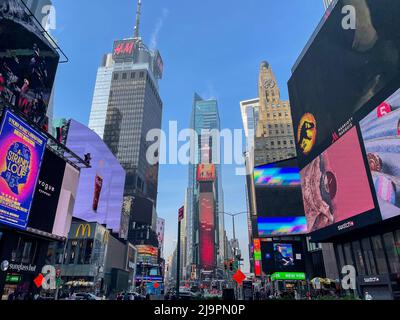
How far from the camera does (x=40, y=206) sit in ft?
116

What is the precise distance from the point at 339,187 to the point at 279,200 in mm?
34843

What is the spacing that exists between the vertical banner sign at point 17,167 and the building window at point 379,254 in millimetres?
37435

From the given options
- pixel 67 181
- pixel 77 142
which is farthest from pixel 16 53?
pixel 77 142

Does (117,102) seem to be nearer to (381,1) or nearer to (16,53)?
(16,53)

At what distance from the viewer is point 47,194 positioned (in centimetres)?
3672

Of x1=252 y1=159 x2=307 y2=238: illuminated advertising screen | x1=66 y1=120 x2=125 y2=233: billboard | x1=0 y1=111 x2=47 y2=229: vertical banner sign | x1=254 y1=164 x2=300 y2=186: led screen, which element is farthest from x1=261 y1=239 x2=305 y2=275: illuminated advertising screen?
x1=66 y1=120 x2=125 y2=233: billboard

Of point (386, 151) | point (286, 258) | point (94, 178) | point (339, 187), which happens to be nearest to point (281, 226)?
point (286, 258)

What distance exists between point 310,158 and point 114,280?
2424 inches

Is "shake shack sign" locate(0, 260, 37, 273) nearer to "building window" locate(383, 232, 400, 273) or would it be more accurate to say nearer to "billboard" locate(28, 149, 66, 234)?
"billboard" locate(28, 149, 66, 234)

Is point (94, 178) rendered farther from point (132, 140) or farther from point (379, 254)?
point (132, 140)

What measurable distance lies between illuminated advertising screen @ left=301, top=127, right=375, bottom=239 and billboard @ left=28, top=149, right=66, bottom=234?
34.5 meters

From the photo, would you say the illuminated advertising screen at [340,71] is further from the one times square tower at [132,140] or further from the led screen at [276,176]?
the one times square tower at [132,140]

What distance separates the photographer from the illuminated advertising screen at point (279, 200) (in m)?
63.2

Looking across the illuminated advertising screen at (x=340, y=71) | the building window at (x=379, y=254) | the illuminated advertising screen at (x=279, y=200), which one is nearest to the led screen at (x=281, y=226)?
the illuminated advertising screen at (x=279, y=200)
